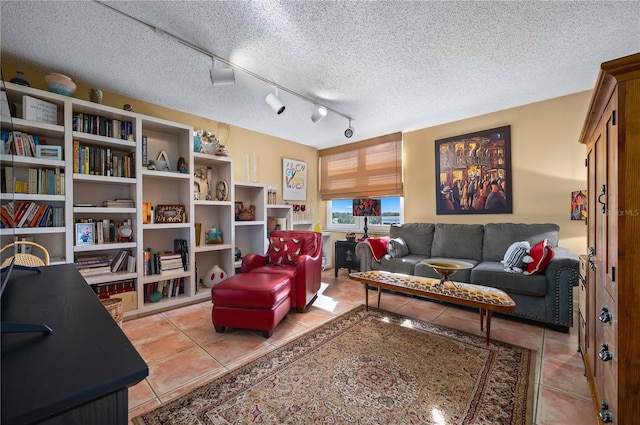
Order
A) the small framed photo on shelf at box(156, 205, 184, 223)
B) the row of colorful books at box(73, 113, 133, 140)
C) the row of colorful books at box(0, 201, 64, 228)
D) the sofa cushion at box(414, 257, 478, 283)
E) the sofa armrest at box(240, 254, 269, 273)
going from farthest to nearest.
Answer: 1. the small framed photo on shelf at box(156, 205, 184, 223)
2. the sofa armrest at box(240, 254, 269, 273)
3. the sofa cushion at box(414, 257, 478, 283)
4. the row of colorful books at box(73, 113, 133, 140)
5. the row of colorful books at box(0, 201, 64, 228)

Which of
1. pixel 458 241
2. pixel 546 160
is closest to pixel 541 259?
pixel 458 241

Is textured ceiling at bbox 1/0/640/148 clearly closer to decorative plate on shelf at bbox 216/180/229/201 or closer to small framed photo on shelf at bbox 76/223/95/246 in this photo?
decorative plate on shelf at bbox 216/180/229/201

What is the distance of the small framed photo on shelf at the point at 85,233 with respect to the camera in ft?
8.18

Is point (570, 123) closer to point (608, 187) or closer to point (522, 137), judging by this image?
point (522, 137)

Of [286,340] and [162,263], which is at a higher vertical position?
[162,263]

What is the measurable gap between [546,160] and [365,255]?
7.83 ft

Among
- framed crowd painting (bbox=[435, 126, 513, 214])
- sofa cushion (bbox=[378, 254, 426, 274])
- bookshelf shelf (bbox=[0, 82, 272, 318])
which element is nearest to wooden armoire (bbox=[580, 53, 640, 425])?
sofa cushion (bbox=[378, 254, 426, 274])

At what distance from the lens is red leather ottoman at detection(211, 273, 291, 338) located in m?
2.23

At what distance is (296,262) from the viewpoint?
2.97 metres

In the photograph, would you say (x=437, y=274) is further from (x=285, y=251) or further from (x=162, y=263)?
(x=162, y=263)

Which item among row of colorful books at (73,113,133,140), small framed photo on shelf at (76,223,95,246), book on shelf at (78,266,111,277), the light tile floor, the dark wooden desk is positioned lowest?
the light tile floor

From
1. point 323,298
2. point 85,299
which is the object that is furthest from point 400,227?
point 85,299

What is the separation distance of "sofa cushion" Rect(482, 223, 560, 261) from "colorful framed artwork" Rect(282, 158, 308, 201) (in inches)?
116

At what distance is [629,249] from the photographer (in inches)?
37.4
